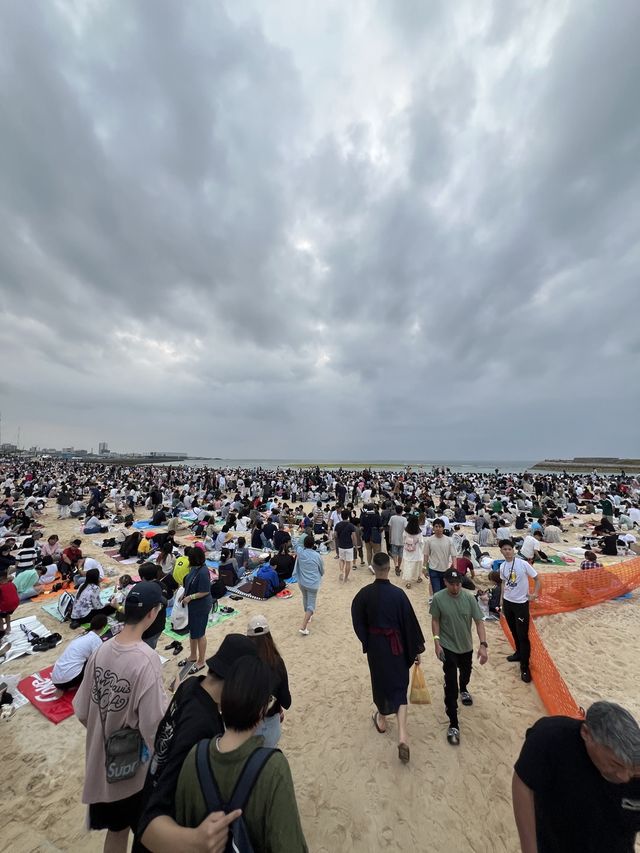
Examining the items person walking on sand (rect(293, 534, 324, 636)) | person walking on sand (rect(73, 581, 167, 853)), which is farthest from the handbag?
person walking on sand (rect(293, 534, 324, 636))

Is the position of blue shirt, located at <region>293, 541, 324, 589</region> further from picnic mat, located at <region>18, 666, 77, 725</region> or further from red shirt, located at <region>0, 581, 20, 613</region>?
red shirt, located at <region>0, 581, 20, 613</region>

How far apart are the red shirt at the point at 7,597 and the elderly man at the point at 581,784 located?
7274mm

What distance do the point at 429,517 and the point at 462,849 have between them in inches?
475

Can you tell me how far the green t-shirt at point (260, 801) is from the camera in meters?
1.37

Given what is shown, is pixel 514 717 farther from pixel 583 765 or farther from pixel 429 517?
pixel 429 517

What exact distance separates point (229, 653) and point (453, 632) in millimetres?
3024

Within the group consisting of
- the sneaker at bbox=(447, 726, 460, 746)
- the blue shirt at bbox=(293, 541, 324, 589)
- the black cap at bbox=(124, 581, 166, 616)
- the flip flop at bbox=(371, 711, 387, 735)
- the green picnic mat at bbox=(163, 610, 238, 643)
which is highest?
the black cap at bbox=(124, 581, 166, 616)

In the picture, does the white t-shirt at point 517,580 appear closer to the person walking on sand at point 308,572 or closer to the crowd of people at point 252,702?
the crowd of people at point 252,702

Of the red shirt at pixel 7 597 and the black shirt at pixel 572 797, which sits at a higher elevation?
the black shirt at pixel 572 797

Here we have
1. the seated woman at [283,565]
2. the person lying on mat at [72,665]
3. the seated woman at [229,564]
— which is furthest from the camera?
the seated woman at [283,565]

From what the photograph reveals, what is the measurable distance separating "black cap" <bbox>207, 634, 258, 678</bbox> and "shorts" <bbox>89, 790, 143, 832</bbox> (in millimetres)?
1315

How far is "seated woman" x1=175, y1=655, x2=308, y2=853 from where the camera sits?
54.0 inches

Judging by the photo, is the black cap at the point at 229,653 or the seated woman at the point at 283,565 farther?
the seated woman at the point at 283,565

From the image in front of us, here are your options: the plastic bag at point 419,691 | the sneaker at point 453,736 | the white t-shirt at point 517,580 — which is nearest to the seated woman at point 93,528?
the plastic bag at point 419,691
